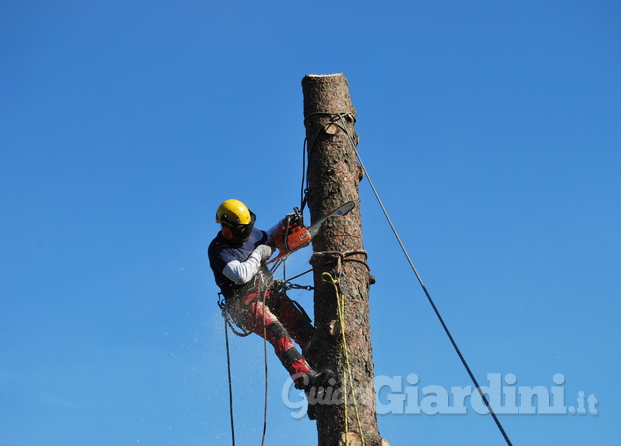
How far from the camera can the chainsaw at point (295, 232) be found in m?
4.81

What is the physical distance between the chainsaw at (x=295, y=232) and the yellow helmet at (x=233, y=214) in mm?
314

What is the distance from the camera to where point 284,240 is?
520cm

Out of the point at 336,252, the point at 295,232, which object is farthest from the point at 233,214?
the point at 336,252

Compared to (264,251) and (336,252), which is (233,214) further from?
(336,252)

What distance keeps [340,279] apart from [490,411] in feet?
4.26

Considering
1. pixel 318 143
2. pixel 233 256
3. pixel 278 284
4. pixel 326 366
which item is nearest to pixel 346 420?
pixel 326 366

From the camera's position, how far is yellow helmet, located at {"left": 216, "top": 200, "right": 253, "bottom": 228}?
5.06 metres

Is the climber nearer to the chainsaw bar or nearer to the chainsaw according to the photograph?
the chainsaw

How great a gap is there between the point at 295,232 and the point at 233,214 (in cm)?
50

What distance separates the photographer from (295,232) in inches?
199

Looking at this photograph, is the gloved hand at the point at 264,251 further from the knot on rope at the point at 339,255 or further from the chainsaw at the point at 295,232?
the knot on rope at the point at 339,255

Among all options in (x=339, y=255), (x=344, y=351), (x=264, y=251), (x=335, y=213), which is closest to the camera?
(x=344, y=351)

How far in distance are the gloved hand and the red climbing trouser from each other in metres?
0.29

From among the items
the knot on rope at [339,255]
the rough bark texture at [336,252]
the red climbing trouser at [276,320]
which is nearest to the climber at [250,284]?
the red climbing trouser at [276,320]
